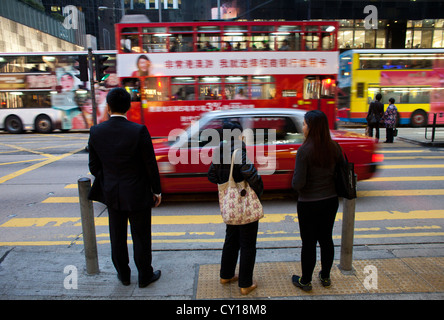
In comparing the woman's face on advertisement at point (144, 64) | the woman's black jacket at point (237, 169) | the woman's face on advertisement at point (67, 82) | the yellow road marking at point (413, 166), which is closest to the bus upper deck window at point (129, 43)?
the woman's face on advertisement at point (144, 64)

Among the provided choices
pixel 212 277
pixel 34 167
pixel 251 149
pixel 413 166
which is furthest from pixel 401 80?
pixel 212 277

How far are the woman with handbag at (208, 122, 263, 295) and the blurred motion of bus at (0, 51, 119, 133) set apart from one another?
1464 cm

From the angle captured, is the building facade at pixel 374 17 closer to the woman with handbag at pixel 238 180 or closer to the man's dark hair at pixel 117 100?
the man's dark hair at pixel 117 100

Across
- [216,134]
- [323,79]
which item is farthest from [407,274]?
[323,79]

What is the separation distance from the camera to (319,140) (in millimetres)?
2748

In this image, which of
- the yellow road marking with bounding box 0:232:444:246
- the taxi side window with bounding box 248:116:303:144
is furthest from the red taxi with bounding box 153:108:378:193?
the yellow road marking with bounding box 0:232:444:246

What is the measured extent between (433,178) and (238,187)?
6.40 m

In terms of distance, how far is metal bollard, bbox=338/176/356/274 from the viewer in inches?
131

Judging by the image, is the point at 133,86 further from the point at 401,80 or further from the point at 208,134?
the point at 401,80

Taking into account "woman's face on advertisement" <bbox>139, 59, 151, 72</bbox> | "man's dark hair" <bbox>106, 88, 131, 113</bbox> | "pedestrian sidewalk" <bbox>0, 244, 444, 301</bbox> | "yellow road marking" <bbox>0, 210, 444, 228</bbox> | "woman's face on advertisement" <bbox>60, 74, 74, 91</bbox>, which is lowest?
"yellow road marking" <bbox>0, 210, 444, 228</bbox>

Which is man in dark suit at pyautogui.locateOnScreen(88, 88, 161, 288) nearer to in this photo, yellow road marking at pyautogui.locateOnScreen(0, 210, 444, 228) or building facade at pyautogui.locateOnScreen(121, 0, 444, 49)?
yellow road marking at pyautogui.locateOnScreen(0, 210, 444, 228)

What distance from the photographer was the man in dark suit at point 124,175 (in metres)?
2.82

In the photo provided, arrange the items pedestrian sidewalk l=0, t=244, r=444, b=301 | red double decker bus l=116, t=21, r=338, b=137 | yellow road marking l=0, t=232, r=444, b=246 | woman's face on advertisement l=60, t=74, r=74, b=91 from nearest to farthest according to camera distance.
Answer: pedestrian sidewalk l=0, t=244, r=444, b=301, yellow road marking l=0, t=232, r=444, b=246, red double decker bus l=116, t=21, r=338, b=137, woman's face on advertisement l=60, t=74, r=74, b=91
